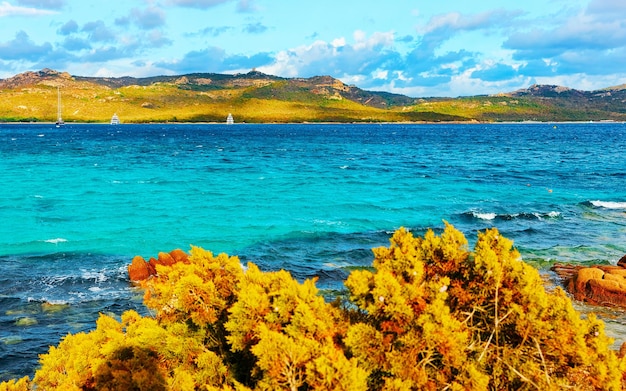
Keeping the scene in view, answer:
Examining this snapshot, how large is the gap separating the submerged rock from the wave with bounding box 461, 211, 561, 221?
53.0 feet

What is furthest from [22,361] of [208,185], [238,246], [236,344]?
[208,185]

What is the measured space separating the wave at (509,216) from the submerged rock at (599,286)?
1616cm

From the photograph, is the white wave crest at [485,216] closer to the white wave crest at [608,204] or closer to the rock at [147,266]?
the white wave crest at [608,204]

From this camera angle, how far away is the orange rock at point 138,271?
24.4 meters

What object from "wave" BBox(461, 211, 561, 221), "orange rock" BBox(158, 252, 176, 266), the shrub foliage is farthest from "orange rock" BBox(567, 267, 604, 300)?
"orange rock" BBox(158, 252, 176, 266)

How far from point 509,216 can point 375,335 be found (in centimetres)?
3465

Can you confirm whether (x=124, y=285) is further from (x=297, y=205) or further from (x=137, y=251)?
(x=297, y=205)

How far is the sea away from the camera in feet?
74.1

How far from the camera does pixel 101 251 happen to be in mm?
29828

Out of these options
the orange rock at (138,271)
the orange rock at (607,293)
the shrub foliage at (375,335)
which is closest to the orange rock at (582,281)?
the orange rock at (607,293)

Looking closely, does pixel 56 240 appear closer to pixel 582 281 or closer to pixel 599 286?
pixel 582 281

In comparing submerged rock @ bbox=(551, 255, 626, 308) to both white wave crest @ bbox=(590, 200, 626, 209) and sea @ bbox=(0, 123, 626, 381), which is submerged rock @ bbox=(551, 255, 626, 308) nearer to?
sea @ bbox=(0, 123, 626, 381)

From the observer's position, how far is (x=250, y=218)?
39094 millimetres

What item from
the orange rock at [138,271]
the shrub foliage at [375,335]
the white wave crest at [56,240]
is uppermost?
the shrub foliage at [375,335]
